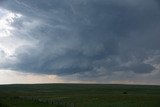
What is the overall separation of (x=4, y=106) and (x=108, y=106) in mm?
19668

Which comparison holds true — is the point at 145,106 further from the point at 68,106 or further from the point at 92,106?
the point at 68,106

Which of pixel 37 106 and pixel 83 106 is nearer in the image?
pixel 37 106

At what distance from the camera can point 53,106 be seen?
181ft

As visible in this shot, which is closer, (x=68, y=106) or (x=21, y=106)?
(x=21, y=106)

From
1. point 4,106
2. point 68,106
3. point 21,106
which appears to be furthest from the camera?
point 68,106

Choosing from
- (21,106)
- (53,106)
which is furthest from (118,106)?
(21,106)

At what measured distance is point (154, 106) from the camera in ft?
180

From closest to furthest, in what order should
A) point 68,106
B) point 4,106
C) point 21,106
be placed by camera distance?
point 4,106
point 21,106
point 68,106

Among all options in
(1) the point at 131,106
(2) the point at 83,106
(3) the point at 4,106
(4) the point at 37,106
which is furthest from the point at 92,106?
(3) the point at 4,106

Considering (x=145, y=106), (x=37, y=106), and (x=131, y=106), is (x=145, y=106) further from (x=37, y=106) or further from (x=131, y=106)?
(x=37, y=106)

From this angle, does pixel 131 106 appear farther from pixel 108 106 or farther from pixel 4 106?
pixel 4 106

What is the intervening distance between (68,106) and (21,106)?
8195 mm

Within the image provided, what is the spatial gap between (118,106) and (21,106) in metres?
16.5

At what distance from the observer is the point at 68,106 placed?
2217 inches
